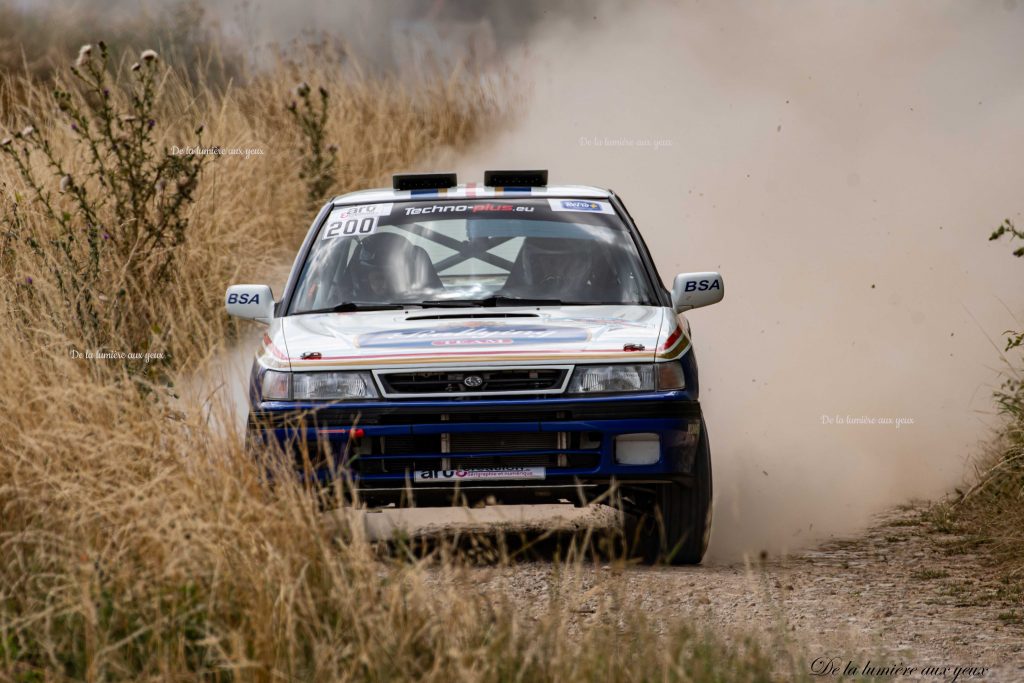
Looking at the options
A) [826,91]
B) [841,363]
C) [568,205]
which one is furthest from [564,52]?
[568,205]

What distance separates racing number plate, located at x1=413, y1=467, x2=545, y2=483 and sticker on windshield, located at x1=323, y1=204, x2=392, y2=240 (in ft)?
5.92

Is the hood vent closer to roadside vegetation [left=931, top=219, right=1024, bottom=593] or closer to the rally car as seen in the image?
the rally car

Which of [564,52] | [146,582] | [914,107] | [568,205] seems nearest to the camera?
[146,582]

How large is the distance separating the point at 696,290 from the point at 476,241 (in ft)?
4.67

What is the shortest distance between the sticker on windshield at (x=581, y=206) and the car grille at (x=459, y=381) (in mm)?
1727

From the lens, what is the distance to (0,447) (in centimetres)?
611

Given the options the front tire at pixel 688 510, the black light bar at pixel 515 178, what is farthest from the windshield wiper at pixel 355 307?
the front tire at pixel 688 510

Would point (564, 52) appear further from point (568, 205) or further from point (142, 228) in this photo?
point (568, 205)

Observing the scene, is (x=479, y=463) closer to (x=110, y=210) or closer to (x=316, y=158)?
(x=110, y=210)

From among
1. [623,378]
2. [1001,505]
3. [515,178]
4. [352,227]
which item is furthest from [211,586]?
[1001,505]

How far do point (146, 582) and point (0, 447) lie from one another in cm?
153

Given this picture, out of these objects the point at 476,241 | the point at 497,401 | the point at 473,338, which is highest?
the point at 476,241

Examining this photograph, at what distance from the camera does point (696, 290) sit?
751cm

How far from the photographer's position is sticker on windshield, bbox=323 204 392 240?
8008 mm
